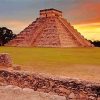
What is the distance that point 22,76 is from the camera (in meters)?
9.74

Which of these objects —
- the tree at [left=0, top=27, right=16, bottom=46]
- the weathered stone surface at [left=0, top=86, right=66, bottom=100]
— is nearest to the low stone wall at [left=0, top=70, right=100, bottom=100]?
the weathered stone surface at [left=0, top=86, right=66, bottom=100]

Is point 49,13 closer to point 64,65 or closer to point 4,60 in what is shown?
point 64,65

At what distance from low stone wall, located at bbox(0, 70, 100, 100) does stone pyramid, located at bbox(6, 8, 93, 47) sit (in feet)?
183

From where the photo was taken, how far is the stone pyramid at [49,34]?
7025 cm

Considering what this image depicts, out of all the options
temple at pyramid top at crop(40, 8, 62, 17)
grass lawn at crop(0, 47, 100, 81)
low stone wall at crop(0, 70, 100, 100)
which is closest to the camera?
low stone wall at crop(0, 70, 100, 100)

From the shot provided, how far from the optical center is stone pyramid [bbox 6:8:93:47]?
2766 inches

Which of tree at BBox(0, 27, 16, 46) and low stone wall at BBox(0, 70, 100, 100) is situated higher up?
tree at BBox(0, 27, 16, 46)

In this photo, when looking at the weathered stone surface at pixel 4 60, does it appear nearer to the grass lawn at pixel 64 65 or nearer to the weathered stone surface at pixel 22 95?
the weathered stone surface at pixel 22 95

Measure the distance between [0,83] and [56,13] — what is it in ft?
236

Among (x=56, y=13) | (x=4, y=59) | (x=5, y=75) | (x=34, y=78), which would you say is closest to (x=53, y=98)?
(x=34, y=78)

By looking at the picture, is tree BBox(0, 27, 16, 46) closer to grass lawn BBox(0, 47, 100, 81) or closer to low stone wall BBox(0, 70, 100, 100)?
grass lawn BBox(0, 47, 100, 81)

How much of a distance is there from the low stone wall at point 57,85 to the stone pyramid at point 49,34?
55886mm

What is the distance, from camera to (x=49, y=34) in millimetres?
73500

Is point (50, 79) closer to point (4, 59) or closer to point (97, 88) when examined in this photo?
point (97, 88)
